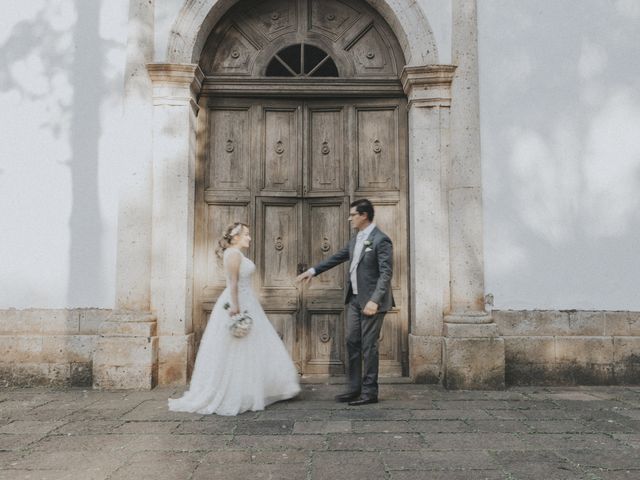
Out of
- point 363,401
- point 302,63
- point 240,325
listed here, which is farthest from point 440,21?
point 363,401

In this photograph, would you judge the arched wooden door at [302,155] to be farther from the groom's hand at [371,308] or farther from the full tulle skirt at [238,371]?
the groom's hand at [371,308]

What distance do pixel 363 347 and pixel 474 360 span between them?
1283 millimetres

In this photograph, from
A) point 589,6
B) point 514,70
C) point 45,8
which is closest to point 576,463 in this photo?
point 514,70

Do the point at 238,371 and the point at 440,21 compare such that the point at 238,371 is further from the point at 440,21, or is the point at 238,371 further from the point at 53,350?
the point at 440,21

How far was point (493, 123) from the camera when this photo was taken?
6008 millimetres

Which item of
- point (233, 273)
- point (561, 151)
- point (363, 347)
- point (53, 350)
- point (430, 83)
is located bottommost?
point (53, 350)

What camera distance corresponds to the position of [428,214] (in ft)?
19.6

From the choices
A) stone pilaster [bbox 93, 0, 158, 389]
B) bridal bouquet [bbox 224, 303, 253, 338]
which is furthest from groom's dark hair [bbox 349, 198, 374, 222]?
stone pilaster [bbox 93, 0, 158, 389]

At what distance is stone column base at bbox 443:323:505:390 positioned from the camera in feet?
18.3

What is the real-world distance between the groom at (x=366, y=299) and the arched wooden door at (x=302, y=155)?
104cm

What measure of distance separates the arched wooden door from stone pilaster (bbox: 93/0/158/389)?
0.63 meters

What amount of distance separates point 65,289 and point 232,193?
2092 mm

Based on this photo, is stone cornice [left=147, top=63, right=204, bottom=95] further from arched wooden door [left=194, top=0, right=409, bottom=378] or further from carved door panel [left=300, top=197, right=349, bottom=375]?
carved door panel [left=300, top=197, right=349, bottom=375]

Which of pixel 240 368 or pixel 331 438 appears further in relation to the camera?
pixel 240 368
